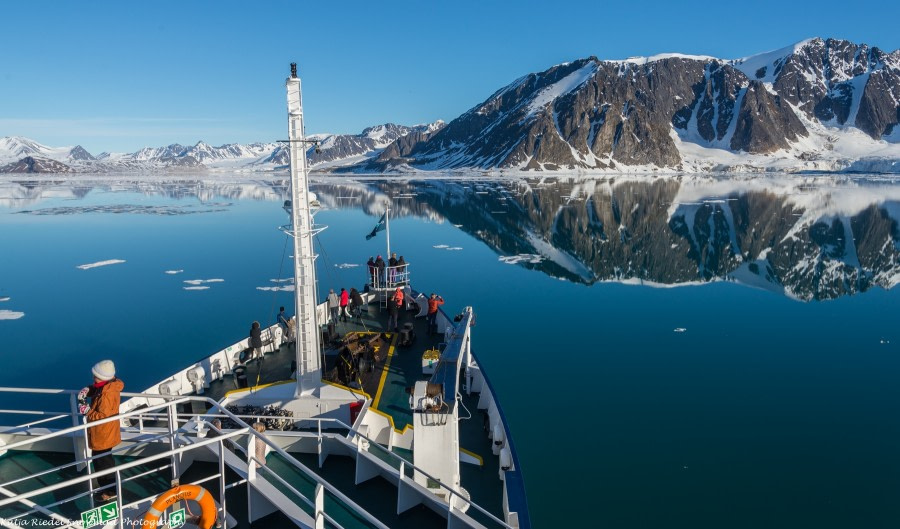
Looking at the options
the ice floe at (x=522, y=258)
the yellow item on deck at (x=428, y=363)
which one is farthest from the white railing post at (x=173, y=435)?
the ice floe at (x=522, y=258)

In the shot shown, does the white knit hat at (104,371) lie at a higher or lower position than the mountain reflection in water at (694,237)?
higher

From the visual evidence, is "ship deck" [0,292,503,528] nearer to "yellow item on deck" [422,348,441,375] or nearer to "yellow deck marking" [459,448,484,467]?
"yellow deck marking" [459,448,484,467]

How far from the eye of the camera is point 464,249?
50625mm

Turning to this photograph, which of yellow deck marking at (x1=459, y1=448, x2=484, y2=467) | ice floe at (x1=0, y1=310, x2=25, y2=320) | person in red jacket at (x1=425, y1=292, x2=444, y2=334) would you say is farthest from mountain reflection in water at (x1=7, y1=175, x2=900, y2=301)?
ice floe at (x1=0, y1=310, x2=25, y2=320)

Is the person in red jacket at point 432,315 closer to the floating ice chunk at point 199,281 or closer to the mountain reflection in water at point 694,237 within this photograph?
the mountain reflection in water at point 694,237

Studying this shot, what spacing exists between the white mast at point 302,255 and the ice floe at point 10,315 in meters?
22.3

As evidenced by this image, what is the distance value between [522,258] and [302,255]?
33675 mm

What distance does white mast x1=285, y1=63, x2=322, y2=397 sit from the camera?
13672mm

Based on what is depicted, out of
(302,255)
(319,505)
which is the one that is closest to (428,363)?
(302,255)

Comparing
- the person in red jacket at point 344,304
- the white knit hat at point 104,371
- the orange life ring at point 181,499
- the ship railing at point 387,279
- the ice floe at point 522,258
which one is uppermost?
the white knit hat at point 104,371

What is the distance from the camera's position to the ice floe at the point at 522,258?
44.5m

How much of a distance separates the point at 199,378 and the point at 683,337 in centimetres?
2005

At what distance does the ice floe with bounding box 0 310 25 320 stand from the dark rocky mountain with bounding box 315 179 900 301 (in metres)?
31.6

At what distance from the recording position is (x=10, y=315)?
2784 centimetres
